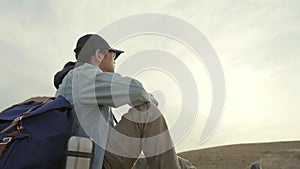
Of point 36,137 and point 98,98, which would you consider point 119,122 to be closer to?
point 98,98

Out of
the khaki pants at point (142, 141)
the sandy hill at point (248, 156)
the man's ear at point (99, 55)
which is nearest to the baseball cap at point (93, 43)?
the man's ear at point (99, 55)

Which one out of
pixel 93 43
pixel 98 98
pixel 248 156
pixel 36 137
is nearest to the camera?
pixel 36 137

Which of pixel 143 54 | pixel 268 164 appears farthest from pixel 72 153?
pixel 268 164

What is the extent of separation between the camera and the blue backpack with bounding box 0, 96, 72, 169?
55.1 inches

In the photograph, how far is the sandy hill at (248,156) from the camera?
21.1m

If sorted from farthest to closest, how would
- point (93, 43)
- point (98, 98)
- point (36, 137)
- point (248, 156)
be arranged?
point (248, 156), point (93, 43), point (98, 98), point (36, 137)

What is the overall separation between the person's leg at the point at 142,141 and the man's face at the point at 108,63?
0.37 metres

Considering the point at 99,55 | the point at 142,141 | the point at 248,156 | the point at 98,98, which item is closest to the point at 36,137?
the point at 98,98

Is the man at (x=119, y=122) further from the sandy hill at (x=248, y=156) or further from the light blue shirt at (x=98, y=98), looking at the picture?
the sandy hill at (x=248, y=156)

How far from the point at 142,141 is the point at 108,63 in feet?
1.66

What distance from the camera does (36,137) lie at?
144 cm

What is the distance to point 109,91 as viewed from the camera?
1.64m

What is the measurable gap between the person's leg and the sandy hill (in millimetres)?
18383

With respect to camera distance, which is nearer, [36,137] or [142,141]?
[36,137]
